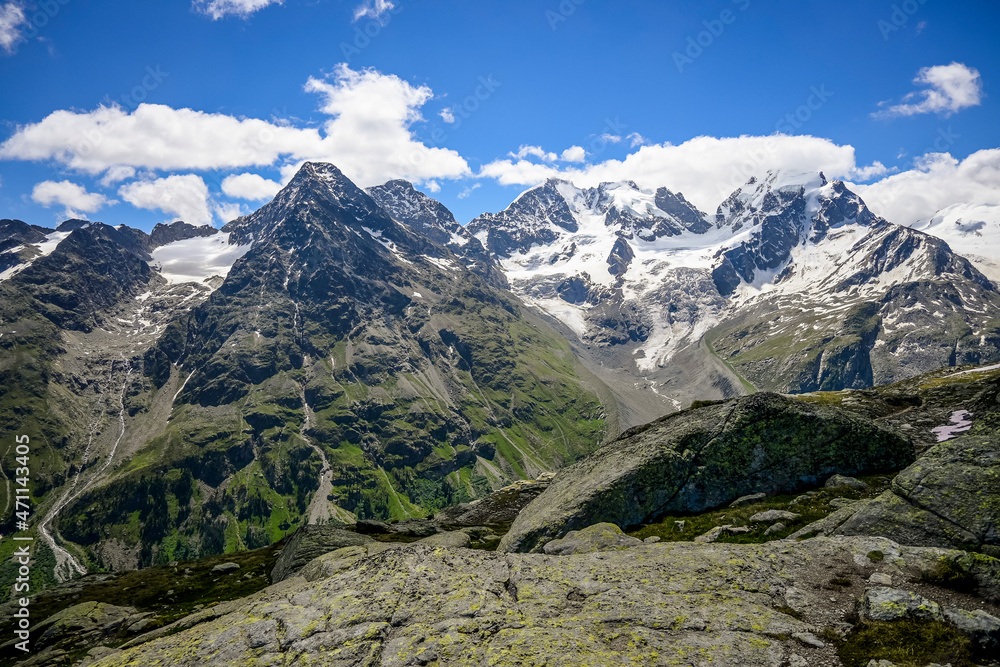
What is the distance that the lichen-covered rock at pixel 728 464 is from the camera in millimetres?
34250

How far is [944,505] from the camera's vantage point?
20.0 meters

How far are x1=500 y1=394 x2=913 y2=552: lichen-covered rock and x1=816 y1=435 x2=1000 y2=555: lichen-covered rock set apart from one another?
12.3 metres

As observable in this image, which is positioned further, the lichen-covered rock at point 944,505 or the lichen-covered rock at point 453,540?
the lichen-covered rock at point 453,540

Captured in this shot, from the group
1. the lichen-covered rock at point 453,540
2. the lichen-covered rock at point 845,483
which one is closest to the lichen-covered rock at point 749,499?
the lichen-covered rock at point 845,483

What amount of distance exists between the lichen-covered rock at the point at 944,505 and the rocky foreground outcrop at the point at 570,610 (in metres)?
3.04

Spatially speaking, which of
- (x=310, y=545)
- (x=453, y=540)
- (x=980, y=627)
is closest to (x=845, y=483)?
(x=980, y=627)

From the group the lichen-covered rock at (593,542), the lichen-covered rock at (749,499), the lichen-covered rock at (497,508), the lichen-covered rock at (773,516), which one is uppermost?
the lichen-covered rock at (593,542)

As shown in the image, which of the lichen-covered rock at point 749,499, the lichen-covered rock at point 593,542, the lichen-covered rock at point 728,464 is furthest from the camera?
the lichen-covered rock at point 728,464

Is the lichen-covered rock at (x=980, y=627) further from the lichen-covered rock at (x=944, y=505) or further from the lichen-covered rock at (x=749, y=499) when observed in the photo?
the lichen-covered rock at (x=749, y=499)

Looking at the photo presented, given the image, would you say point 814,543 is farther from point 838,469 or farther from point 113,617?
point 113,617

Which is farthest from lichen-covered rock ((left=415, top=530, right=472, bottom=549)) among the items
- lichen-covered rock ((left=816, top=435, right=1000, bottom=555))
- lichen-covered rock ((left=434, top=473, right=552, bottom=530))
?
lichen-covered rock ((left=816, top=435, right=1000, bottom=555))

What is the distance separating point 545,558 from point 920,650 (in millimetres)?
12147

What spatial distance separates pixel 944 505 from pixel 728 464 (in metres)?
15.9

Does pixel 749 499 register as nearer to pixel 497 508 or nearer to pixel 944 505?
pixel 944 505
